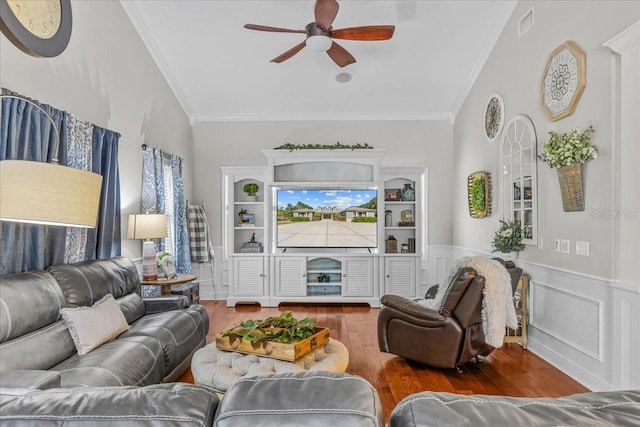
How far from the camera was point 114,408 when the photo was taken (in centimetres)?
80

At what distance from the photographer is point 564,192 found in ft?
10.8

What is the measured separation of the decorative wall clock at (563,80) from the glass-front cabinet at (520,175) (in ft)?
1.21

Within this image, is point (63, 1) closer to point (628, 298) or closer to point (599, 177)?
point (599, 177)

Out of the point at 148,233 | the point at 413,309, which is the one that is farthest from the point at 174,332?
the point at 413,309

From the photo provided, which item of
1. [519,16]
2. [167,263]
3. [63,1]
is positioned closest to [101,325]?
[167,263]

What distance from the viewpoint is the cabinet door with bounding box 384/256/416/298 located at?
6.12 metres

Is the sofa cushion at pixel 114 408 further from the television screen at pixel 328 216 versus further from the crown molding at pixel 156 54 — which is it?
the television screen at pixel 328 216

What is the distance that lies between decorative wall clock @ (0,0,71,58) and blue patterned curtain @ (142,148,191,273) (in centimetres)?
168

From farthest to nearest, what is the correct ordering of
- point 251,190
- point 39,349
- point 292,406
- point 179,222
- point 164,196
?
1. point 251,190
2. point 179,222
3. point 164,196
4. point 39,349
5. point 292,406

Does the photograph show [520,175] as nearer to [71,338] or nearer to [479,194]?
[479,194]

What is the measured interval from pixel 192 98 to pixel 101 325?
4211 millimetres

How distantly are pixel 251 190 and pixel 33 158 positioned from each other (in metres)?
3.65

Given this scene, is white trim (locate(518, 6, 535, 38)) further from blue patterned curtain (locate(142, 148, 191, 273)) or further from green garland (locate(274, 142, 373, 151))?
blue patterned curtain (locate(142, 148, 191, 273))

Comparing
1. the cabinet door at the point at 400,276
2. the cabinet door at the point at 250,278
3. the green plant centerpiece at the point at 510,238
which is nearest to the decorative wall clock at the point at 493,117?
the green plant centerpiece at the point at 510,238
